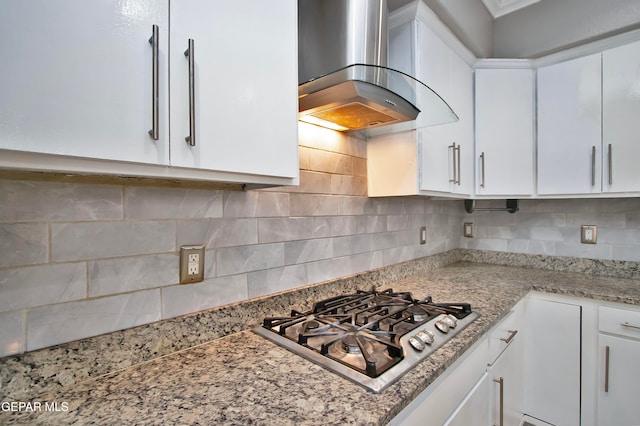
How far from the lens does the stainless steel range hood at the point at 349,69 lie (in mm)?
1053

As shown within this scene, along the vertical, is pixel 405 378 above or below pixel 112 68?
below

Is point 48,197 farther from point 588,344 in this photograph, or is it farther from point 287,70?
point 588,344

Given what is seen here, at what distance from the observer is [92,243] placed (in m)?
0.81

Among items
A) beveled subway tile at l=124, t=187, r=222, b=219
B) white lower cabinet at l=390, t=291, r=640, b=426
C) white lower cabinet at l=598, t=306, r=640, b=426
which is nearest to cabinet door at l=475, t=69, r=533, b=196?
white lower cabinet at l=390, t=291, r=640, b=426

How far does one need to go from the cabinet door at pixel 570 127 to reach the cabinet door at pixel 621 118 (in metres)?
0.04

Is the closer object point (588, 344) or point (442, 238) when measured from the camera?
point (588, 344)

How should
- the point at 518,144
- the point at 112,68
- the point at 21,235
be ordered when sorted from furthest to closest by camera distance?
the point at 518,144 → the point at 21,235 → the point at 112,68

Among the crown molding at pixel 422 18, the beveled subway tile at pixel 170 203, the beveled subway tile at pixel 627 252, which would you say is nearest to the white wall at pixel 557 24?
the crown molding at pixel 422 18

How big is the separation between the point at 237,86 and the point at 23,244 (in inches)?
25.1

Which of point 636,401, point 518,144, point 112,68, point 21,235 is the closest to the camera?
point 112,68

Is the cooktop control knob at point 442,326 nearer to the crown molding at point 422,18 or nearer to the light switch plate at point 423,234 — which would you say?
the light switch plate at point 423,234

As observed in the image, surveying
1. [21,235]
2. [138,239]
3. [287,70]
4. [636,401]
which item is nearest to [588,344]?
[636,401]

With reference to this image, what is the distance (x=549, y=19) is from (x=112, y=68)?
108 inches

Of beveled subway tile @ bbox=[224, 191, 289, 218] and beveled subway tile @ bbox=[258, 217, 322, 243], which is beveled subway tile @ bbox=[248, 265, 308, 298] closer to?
beveled subway tile @ bbox=[258, 217, 322, 243]
